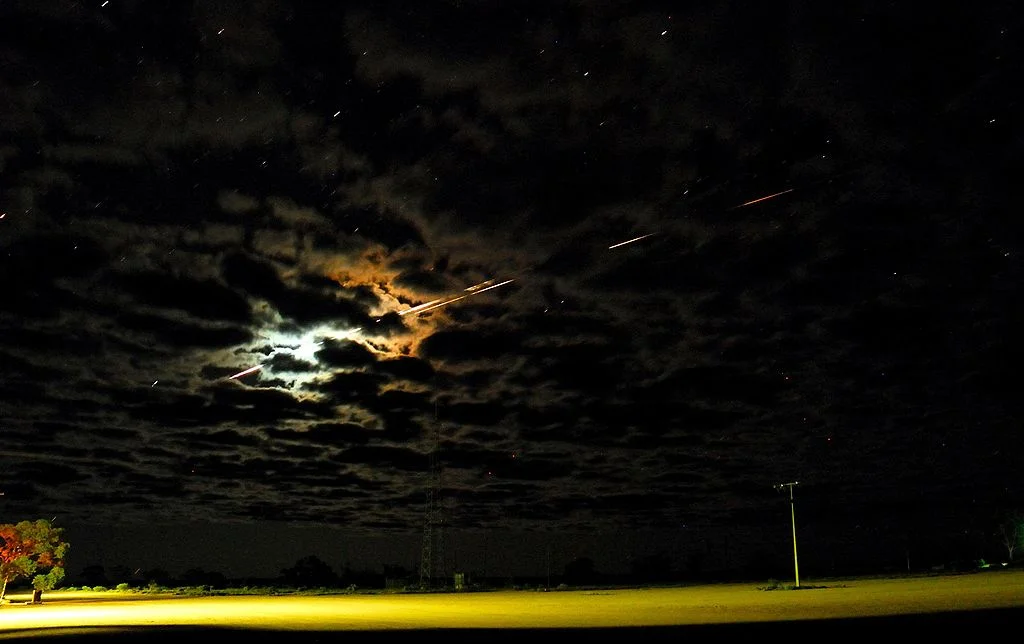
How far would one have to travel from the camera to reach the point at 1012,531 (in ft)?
363

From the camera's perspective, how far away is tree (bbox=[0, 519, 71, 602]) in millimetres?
51906

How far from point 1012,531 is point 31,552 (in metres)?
125

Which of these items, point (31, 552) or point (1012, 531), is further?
point (1012, 531)

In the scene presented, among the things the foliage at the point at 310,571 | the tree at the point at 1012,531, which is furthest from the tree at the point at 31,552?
the tree at the point at 1012,531

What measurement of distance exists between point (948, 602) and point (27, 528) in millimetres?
58234

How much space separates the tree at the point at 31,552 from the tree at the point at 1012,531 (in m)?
117

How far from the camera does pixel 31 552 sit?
53.5m

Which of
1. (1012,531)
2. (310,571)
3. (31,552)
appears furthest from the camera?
(310,571)

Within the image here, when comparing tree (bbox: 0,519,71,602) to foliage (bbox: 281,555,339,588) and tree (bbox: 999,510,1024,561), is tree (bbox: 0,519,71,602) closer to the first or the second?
foliage (bbox: 281,555,339,588)

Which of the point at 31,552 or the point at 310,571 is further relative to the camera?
the point at 310,571

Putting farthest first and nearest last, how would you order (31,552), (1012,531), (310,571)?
(310,571)
(1012,531)
(31,552)

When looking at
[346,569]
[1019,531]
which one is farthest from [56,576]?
[1019,531]

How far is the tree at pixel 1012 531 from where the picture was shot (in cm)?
10688

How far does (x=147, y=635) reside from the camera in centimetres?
2239
